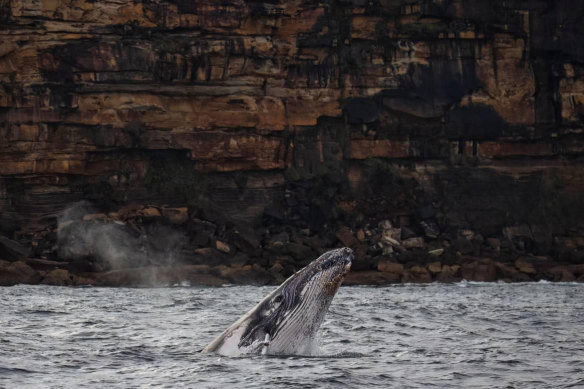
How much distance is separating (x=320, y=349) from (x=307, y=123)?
56905mm

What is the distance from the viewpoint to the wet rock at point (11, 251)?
55344mm

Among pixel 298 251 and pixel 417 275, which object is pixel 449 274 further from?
pixel 298 251

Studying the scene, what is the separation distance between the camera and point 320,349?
16.1 meters

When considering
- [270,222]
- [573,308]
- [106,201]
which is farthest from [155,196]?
[573,308]

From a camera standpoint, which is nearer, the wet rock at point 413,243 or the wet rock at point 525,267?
the wet rock at point 525,267

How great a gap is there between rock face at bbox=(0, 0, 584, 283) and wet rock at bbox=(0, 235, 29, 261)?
5823 millimetres

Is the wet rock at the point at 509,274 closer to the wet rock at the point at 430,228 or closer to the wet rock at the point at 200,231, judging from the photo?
the wet rock at the point at 430,228

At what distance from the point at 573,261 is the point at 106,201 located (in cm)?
3028

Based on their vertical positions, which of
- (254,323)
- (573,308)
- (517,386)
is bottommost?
(573,308)

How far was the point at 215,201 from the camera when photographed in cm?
6956

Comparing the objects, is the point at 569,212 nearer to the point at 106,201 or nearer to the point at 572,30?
the point at 572,30

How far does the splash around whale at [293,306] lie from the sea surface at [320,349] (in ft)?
1.45

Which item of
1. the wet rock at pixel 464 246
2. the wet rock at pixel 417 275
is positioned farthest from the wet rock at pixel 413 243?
the wet rock at pixel 417 275

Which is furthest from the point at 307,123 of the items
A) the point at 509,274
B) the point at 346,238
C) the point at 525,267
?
the point at 509,274
